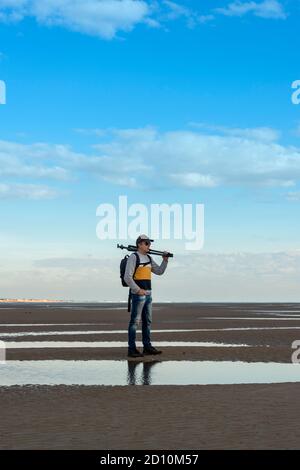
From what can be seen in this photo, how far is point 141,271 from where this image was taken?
1598cm

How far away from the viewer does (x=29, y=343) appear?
67.5ft

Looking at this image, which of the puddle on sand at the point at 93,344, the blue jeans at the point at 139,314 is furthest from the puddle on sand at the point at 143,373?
the puddle on sand at the point at 93,344

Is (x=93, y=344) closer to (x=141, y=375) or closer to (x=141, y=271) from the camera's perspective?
(x=141, y=271)

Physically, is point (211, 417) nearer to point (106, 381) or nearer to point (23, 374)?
point (106, 381)

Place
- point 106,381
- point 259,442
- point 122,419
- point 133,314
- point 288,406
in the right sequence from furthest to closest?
point 133,314, point 106,381, point 288,406, point 122,419, point 259,442

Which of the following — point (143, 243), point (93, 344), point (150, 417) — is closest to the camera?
point (150, 417)

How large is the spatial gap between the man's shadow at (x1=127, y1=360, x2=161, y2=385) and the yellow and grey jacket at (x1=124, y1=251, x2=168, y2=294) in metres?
1.68

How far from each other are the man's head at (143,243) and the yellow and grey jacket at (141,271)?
4.6 inches

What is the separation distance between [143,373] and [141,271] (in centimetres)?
327

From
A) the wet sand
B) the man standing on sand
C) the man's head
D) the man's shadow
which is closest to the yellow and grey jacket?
the man standing on sand

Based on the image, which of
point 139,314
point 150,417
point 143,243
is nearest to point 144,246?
point 143,243
